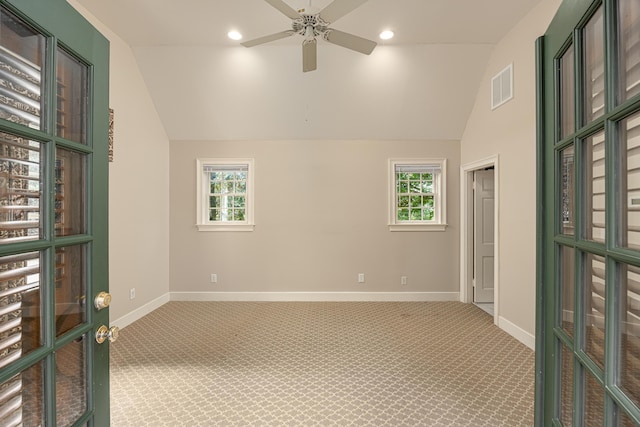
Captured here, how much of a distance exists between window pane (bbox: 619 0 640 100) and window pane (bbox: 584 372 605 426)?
28.7 inches

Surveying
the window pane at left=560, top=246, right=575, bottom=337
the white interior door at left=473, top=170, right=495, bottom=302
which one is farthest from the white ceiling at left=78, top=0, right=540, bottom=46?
the window pane at left=560, top=246, right=575, bottom=337

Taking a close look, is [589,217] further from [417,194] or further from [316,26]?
[417,194]

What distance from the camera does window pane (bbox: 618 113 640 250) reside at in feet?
2.28

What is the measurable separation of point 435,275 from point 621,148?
4.42 m

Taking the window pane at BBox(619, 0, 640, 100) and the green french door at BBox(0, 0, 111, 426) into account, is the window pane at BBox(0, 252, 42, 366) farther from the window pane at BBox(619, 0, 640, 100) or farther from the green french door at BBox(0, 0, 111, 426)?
the window pane at BBox(619, 0, 640, 100)

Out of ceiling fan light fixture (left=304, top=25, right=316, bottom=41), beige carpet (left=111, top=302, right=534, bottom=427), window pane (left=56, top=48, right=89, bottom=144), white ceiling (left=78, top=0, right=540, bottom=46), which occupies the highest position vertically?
white ceiling (left=78, top=0, right=540, bottom=46)

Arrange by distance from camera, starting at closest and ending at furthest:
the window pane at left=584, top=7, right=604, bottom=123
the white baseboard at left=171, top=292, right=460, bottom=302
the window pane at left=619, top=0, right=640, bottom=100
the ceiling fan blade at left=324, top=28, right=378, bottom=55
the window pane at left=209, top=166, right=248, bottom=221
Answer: the window pane at left=619, top=0, right=640, bottom=100 < the window pane at left=584, top=7, right=604, bottom=123 < the ceiling fan blade at left=324, top=28, right=378, bottom=55 < the white baseboard at left=171, top=292, right=460, bottom=302 < the window pane at left=209, top=166, right=248, bottom=221

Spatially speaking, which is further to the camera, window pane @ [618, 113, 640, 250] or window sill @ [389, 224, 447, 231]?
window sill @ [389, 224, 447, 231]

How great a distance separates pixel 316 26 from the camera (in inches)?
100

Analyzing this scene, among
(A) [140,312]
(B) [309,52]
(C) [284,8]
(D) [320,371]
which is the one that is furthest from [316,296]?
(C) [284,8]

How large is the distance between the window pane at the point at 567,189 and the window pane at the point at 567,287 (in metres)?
0.08

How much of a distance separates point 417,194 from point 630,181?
4.33m

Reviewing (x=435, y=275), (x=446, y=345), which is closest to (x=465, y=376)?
(x=446, y=345)

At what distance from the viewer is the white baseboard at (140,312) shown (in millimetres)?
3721
